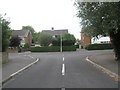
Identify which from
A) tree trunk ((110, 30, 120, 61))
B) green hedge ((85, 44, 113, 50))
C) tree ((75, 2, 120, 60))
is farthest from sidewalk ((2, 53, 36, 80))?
green hedge ((85, 44, 113, 50))

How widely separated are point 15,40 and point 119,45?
43560 mm

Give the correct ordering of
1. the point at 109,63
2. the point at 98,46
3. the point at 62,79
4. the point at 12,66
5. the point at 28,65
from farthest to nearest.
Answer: the point at 98,46
the point at 28,65
the point at 109,63
the point at 12,66
the point at 62,79

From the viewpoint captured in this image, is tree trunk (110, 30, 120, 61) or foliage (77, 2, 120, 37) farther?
tree trunk (110, 30, 120, 61)

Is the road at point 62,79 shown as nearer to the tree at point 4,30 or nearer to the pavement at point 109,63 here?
the pavement at point 109,63

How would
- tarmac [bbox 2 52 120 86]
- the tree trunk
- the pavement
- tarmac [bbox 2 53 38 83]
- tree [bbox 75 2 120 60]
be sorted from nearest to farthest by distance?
tree [bbox 75 2 120 60] → tarmac [bbox 2 53 38 83] → tarmac [bbox 2 52 120 86] → the pavement → the tree trunk

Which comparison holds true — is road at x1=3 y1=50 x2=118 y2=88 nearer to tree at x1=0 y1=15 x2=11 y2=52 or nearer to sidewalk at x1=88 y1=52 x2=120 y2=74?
sidewalk at x1=88 y1=52 x2=120 y2=74

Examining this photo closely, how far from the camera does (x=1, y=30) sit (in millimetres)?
24000

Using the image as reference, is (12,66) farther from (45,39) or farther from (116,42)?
(45,39)

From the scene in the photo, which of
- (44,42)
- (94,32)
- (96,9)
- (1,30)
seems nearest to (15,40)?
(44,42)

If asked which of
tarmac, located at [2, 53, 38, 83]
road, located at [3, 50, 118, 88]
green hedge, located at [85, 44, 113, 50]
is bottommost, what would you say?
road, located at [3, 50, 118, 88]

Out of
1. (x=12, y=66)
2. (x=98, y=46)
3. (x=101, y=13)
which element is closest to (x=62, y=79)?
(x=101, y=13)

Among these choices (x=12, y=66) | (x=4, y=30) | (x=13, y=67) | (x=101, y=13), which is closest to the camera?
(x=101, y=13)

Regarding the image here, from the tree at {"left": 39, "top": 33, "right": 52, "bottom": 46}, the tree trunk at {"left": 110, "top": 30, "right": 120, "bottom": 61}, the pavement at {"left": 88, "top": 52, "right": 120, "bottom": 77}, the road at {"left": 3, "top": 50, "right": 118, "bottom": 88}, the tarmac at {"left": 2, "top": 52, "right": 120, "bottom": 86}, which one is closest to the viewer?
the road at {"left": 3, "top": 50, "right": 118, "bottom": 88}

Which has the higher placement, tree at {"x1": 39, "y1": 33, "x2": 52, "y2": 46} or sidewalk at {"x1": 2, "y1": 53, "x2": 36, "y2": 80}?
tree at {"x1": 39, "y1": 33, "x2": 52, "y2": 46}
